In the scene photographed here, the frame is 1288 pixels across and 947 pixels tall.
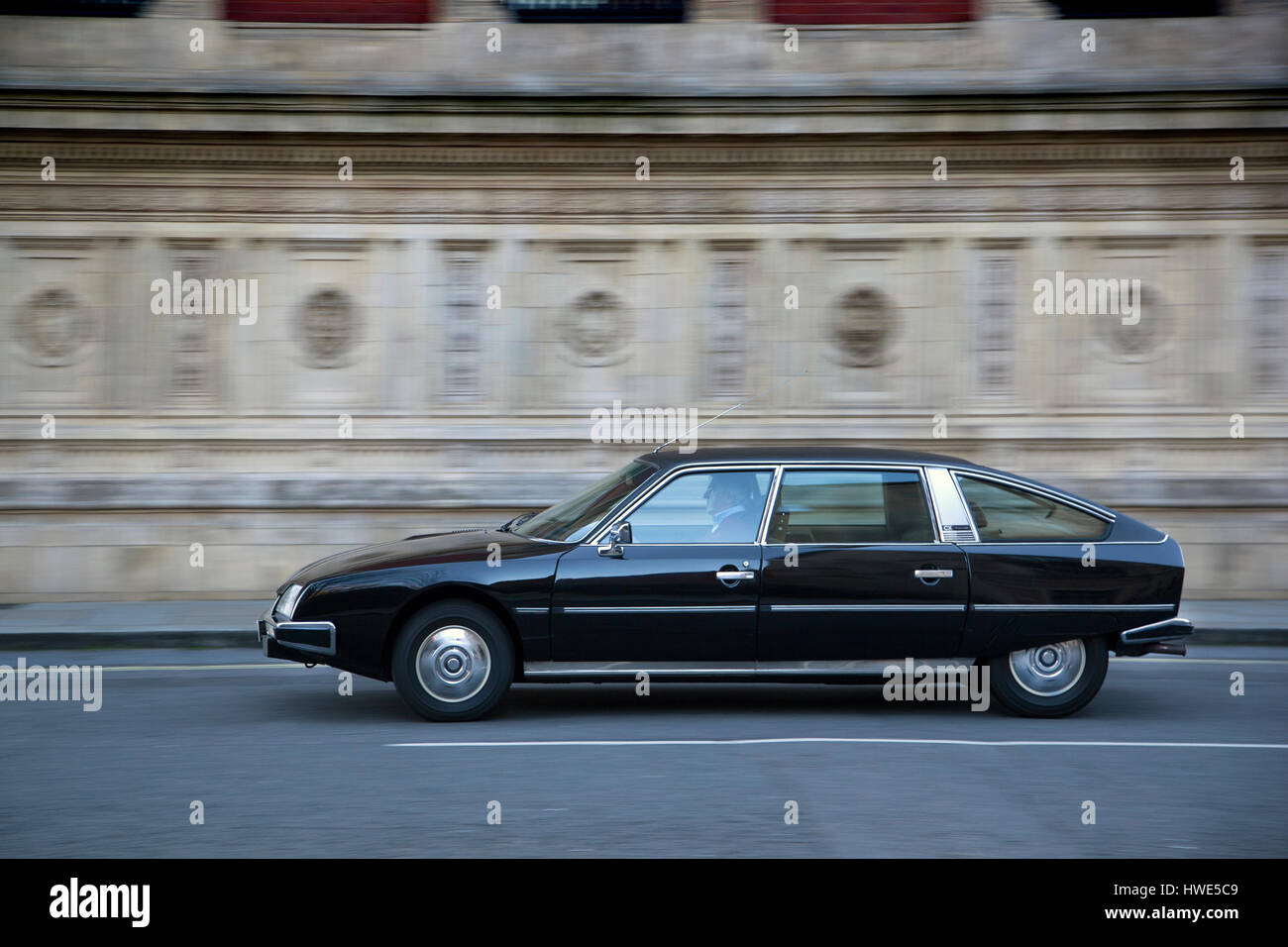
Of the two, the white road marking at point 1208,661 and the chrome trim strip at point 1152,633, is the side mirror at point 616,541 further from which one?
the white road marking at point 1208,661

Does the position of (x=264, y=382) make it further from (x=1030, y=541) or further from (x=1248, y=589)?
(x=1248, y=589)

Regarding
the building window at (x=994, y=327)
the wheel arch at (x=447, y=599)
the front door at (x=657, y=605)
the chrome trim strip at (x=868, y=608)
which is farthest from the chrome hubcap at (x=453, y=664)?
the building window at (x=994, y=327)

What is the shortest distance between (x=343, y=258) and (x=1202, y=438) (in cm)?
868

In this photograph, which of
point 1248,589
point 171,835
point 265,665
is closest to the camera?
point 171,835

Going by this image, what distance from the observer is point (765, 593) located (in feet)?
25.4

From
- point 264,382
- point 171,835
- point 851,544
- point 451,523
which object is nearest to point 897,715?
point 851,544

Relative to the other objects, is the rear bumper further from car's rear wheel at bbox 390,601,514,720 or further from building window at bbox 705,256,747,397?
building window at bbox 705,256,747,397

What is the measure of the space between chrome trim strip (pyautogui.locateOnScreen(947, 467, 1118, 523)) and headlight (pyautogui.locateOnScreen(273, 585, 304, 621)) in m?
3.83

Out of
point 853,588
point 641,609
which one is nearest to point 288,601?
point 641,609

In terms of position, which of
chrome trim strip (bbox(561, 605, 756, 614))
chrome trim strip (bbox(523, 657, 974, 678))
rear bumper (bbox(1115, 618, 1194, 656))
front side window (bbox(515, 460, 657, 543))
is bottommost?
chrome trim strip (bbox(523, 657, 974, 678))

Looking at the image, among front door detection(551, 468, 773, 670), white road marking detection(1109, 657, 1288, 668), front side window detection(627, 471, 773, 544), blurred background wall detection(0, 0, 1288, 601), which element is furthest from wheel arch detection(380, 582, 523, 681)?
blurred background wall detection(0, 0, 1288, 601)

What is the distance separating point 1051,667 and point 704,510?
2234 mm

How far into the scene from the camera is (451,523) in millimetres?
13477

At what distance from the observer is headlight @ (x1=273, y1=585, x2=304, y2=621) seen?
778 cm
